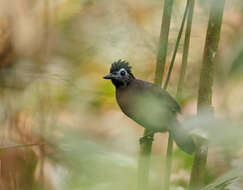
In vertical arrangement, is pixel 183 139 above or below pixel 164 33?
below

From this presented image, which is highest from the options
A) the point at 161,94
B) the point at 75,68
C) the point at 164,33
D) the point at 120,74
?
the point at 164,33

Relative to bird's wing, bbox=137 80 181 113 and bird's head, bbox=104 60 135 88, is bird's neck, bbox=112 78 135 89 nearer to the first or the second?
bird's head, bbox=104 60 135 88

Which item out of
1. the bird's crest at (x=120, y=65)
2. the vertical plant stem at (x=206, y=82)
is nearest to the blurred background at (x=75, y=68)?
the bird's crest at (x=120, y=65)

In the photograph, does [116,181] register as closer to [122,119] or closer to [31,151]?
[31,151]

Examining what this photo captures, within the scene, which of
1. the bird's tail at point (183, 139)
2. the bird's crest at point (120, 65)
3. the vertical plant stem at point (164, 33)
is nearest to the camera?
the bird's tail at point (183, 139)

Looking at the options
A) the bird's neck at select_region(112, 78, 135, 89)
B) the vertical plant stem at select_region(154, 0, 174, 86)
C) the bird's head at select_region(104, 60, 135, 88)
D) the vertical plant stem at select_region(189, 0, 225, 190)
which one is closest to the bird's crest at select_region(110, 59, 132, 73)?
the bird's head at select_region(104, 60, 135, 88)

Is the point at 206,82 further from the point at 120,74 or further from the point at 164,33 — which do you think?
the point at 120,74

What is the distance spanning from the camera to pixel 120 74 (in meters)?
3.02

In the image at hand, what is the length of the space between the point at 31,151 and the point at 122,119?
2843 mm

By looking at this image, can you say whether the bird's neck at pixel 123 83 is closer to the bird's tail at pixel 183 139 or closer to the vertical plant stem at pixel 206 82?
the bird's tail at pixel 183 139

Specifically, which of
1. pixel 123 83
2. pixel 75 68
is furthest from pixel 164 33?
pixel 75 68

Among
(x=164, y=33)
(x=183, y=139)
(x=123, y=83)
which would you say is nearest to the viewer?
(x=183, y=139)

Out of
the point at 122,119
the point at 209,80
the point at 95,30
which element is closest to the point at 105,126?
Answer: the point at 122,119

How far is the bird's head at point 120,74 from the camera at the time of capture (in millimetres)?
2961
